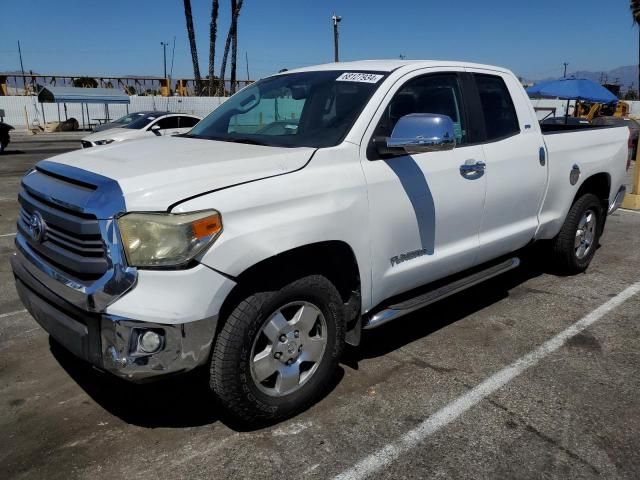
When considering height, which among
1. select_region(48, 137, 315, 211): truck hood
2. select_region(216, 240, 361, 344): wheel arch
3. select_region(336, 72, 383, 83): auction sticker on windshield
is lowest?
select_region(216, 240, 361, 344): wheel arch

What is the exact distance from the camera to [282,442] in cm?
292

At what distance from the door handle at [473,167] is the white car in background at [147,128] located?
1013 centimetres

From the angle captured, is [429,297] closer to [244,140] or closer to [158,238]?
[244,140]

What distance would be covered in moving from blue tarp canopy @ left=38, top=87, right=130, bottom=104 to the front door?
30633 mm

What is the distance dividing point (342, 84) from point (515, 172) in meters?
1.48

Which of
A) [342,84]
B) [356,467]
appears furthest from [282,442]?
[342,84]

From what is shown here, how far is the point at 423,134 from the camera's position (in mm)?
3166

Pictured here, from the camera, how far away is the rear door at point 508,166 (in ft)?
13.5

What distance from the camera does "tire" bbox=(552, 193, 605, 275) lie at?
5.23m

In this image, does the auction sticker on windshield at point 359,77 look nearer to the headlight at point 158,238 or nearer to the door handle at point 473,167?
the door handle at point 473,167

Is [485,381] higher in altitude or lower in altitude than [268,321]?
lower

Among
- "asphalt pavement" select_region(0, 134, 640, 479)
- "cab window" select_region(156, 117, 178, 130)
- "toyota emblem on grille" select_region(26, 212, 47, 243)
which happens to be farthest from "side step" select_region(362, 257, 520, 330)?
"cab window" select_region(156, 117, 178, 130)

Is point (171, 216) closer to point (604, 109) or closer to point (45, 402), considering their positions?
point (45, 402)

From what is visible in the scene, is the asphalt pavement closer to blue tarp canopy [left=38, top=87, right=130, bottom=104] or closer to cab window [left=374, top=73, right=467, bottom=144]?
cab window [left=374, top=73, right=467, bottom=144]
